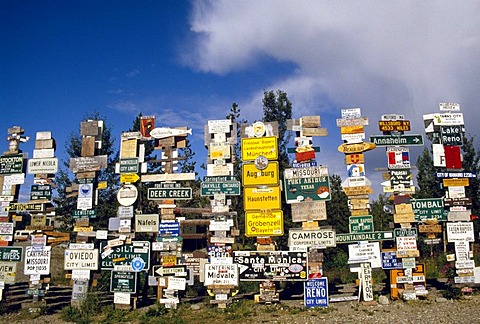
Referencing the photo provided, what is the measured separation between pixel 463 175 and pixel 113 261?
14.7 meters

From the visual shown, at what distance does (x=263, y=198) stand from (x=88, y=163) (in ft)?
24.8

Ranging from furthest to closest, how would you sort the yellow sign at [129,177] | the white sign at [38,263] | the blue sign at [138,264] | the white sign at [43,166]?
the white sign at [43,166] < the yellow sign at [129,177] < the white sign at [38,263] < the blue sign at [138,264]

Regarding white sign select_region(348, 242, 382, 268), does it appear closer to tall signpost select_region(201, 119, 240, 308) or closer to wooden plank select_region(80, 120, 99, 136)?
tall signpost select_region(201, 119, 240, 308)

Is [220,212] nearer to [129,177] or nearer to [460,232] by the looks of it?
[129,177]

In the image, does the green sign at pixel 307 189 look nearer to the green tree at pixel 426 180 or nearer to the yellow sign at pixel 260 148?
the yellow sign at pixel 260 148

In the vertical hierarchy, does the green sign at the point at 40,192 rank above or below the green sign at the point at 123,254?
above

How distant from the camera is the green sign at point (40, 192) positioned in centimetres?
1659

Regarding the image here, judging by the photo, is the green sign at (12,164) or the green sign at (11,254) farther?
the green sign at (12,164)

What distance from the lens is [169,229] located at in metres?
15.8

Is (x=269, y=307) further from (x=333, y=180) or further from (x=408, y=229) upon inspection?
(x=333, y=180)

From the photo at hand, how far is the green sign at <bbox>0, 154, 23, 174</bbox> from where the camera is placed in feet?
55.9

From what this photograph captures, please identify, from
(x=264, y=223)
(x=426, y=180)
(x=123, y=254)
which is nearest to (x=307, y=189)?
(x=264, y=223)

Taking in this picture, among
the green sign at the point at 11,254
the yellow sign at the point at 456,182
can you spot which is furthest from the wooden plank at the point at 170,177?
the yellow sign at the point at 456,182

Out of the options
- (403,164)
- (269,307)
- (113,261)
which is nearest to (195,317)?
(269,307)
